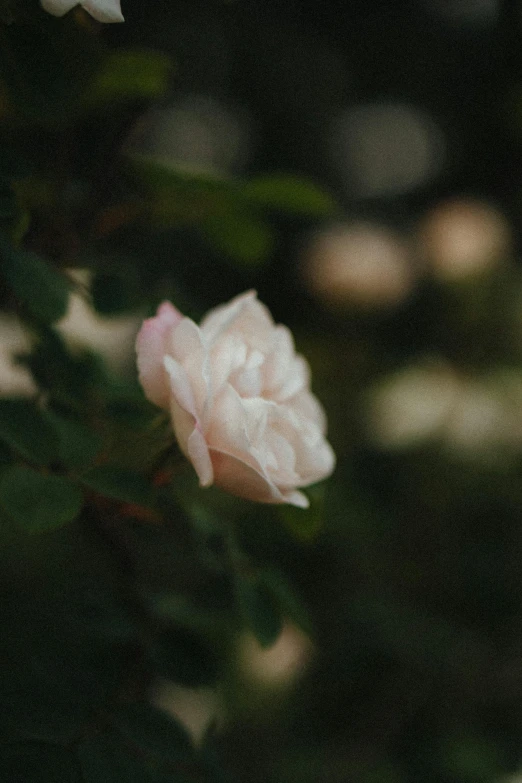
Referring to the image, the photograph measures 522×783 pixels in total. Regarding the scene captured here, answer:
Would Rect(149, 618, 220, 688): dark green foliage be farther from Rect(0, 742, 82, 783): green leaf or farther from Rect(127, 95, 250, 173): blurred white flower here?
Rect(127, 95, 250, 173): blurred white flower

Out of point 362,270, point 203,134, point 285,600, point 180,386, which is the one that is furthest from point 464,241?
point 180,386

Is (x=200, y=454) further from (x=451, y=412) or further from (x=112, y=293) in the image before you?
(x=451, y=412)

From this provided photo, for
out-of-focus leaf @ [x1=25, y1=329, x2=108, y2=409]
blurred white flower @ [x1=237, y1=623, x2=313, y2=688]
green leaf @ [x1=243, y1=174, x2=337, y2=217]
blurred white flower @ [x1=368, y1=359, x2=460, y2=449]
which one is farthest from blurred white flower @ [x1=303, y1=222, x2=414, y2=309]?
out-of-focus leaf @ [x1=25, y1=329, x2=108, y2=409]

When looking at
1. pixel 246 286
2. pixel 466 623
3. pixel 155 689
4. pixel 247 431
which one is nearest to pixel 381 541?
pixel 466 623

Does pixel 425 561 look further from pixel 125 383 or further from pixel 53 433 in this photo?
pixel 53 433

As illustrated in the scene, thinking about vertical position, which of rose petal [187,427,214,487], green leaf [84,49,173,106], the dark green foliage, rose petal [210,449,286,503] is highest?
green leaf [84,49,173,106]

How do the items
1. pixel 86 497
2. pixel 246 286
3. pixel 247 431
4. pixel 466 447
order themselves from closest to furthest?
1. pixel 247 431
2. pixel 86 497
3. pixel 466 447
4. pixel 246 286
